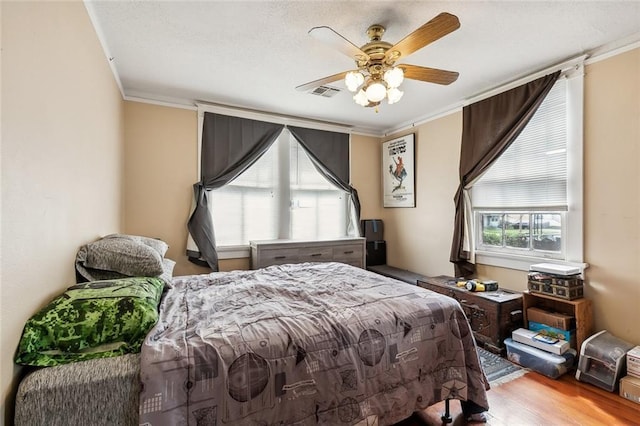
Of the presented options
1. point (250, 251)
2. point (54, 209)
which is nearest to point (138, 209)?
point (250, 251)

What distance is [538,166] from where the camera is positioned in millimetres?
2803

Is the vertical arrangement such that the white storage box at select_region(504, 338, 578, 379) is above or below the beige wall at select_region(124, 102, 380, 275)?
below

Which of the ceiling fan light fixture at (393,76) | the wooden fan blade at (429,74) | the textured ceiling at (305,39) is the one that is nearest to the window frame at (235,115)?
the textured ceiling at (305,39)

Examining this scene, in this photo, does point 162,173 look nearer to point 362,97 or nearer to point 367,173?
point 362,97

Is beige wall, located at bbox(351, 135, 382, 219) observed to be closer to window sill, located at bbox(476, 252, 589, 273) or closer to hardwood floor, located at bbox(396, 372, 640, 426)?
window sill, located at bbox(476, 252, 589, 273)

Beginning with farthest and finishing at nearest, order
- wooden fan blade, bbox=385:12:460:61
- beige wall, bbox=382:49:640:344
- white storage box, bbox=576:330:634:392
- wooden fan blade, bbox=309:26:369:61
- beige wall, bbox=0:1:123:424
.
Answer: beige wall, bbox=382:49:640:344
white storage box, bbox=576:330:634:392
wooden fan blade, bbox=309:26:369:61
wooden fan blade, bbox=385:12:460:61
beige wall, bbox=0:1:123:424

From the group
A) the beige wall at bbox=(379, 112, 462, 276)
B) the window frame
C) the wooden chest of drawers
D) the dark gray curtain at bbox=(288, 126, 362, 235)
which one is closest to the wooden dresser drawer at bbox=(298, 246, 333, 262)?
the window frame

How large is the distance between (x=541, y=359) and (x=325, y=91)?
123 inches

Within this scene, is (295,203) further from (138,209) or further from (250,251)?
(138,209)

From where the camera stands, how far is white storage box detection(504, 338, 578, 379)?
2221 millimetres

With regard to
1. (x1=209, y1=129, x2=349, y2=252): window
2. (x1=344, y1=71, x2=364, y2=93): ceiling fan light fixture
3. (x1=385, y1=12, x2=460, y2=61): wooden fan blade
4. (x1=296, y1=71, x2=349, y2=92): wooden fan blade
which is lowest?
(x1=209, y1=129, x2=349, y2=252): window

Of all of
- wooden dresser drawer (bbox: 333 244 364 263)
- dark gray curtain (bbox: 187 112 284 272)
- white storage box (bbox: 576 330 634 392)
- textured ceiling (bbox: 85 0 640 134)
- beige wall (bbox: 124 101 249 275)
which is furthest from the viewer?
wooden dresser drawer (bbox: 333 244 364 263)

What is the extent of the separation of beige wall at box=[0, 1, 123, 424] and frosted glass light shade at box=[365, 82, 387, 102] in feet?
5.53

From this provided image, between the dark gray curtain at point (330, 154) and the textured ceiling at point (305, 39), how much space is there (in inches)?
36.9
